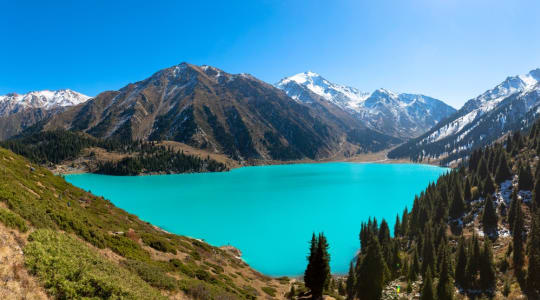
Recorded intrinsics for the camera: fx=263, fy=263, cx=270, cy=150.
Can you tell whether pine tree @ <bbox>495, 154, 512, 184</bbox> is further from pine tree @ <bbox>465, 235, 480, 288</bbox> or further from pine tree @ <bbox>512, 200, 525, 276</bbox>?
pine tree @ <bbox>465, 235, 480, 288</bbox>

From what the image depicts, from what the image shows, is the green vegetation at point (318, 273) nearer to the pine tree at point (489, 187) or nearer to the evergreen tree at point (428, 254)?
the evergreen tree at point (428, 254)

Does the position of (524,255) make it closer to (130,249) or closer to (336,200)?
(130,249)

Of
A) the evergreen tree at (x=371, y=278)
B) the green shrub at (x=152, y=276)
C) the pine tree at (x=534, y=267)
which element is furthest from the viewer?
the evergreen tree at (x=371, y=278)

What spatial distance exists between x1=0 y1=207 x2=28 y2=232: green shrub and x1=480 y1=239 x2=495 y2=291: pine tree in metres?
68.8

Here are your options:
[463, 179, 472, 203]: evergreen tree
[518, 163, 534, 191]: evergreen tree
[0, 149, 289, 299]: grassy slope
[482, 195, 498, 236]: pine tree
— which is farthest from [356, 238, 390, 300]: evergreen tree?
[463, 179, 472, 203]: evergreen tree

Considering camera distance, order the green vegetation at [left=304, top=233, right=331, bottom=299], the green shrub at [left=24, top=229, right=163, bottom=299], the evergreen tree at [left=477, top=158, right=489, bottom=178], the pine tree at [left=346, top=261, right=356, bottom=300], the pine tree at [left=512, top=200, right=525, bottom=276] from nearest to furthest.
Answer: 1. the green shrub at [left=24, top=229, right=163, bottom=299]
2. the green vegetation at [left=304, top=233, right=331, bottom=299]
3. the pine tree at [left=346, top=261, right=356, bottom=300]
4. the pine tree at [left=512, top=200, right=525, bottom=276]
5. the evergreen tree at [left=477, top=158, right=489, bottom=178]

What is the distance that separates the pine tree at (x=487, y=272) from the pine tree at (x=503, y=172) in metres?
60.3

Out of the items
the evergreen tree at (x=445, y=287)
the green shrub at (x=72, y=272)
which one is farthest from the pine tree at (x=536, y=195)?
the green shrub at (x=72, y=272)

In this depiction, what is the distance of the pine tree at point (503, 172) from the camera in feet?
312

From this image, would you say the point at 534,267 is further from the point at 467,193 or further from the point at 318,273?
the point at 467,193

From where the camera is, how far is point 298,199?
134 m

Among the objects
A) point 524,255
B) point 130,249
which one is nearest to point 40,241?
point 130,249

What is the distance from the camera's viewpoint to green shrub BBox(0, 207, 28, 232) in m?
16.4

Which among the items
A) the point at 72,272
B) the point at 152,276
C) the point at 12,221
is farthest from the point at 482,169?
the point at 12,221
